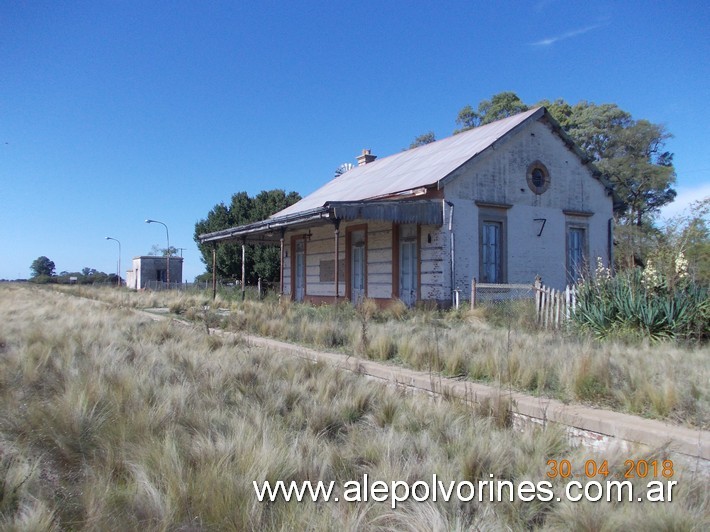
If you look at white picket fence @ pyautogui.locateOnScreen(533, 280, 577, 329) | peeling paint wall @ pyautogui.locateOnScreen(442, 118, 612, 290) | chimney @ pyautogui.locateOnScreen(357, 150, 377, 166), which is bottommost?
white picket fence @ pyautogui.locateOnScreen(533, 280, 577, 329)

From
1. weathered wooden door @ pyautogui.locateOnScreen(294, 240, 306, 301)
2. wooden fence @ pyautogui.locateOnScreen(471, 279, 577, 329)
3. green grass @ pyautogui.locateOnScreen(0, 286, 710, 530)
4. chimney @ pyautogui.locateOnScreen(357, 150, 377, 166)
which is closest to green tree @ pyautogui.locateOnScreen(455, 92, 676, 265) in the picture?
chimney @ pyautogui.locateOnScreen(357, 150, 377, 166)

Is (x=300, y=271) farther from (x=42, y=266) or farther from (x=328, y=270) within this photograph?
(x=42, y=266)

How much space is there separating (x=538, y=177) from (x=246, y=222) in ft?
84.4

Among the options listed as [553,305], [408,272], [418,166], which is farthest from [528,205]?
[553,305]

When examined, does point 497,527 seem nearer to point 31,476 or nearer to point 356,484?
point 356,484

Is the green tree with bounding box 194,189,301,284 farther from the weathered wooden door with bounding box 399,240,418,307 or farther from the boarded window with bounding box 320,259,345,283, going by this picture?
the weathered wooden door with bounding box 399,240,418,307

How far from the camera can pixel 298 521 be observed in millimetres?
2785

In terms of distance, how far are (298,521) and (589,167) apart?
18312 millimetres

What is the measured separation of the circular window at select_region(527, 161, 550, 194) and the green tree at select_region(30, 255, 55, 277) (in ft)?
378

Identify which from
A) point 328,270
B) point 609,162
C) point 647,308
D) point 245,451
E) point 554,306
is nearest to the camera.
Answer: point 245,451

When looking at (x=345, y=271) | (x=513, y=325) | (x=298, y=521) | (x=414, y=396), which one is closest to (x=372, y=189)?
(x=345, y=271)

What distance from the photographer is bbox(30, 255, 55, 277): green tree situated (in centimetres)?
11105

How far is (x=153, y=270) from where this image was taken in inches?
2014

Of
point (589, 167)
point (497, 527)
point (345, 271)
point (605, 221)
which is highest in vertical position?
point (589, 167)
